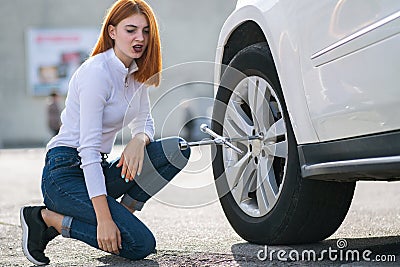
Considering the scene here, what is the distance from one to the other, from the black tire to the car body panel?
0.14m

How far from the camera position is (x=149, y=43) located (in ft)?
12.2

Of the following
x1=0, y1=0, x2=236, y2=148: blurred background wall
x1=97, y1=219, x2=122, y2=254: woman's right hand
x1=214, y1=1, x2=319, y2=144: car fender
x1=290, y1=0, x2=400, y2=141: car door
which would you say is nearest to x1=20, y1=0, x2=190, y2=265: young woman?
x1=97, y1=219, x2=122, y2=254: woman's right hand

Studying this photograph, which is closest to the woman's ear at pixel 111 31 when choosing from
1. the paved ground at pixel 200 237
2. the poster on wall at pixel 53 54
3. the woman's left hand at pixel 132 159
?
the woman's left hand at pixel 132 159

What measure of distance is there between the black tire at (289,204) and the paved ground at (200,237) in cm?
7

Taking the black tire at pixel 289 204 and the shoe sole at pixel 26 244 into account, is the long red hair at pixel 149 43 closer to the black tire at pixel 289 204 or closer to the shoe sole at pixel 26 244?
the black tire at pixel 289 204

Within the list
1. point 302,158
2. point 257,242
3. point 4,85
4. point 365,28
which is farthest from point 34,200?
point 4,85

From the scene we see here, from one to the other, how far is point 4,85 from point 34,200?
21.6 meters

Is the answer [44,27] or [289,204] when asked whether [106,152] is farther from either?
[44,27]

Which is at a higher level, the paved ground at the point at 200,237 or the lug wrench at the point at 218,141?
the lug wrench at the point at 218,141

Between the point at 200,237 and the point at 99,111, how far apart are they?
103 cm

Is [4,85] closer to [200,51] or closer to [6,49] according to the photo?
[6,49]

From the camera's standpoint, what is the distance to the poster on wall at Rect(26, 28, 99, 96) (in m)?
27.9

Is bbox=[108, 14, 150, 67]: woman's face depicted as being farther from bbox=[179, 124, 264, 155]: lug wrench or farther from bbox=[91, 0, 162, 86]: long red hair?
bbox=[179, 124, 264, 155]: lug wrench

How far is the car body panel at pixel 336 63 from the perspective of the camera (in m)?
2.79
